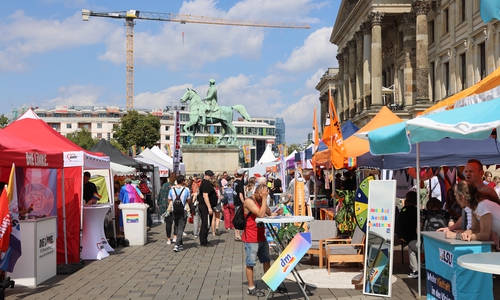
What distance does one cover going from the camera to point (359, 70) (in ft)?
190

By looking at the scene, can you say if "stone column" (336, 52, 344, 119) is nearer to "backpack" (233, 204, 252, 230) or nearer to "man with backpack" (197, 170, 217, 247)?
"man with backpack" (197, 170, 217, 247)

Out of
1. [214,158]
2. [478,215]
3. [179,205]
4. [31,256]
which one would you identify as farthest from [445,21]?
[478,215]

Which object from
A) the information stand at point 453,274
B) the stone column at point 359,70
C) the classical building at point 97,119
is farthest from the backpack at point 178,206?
the classical building at point 97,119

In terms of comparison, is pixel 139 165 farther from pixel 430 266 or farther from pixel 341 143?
pixel 430 266

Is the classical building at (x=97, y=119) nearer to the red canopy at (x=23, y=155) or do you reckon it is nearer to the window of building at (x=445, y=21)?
the window of building at (x=445, y=21)

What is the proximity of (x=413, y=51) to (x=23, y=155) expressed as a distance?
4312cm

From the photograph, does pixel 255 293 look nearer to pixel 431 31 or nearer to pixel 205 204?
pixel 205 204

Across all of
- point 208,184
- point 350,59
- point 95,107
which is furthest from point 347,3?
point 95,107

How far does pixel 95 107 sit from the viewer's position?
539 feet

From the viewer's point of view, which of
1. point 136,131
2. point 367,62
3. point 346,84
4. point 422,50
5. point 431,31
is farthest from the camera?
point 136,131

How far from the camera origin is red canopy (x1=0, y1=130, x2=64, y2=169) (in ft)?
30.3

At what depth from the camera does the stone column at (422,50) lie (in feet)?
149

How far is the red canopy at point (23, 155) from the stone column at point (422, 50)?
38207 mm

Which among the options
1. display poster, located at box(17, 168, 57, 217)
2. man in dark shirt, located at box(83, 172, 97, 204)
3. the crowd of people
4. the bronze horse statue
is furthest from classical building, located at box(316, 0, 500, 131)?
the crowd of people
